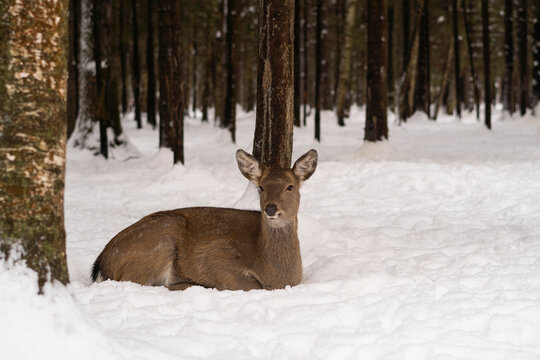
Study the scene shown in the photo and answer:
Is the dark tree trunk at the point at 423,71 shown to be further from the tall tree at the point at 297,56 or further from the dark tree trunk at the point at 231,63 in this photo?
the dark tree trunk at the point at 231,63

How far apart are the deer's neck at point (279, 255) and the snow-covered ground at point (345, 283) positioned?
0.67ft

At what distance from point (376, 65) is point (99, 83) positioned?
7.33 m

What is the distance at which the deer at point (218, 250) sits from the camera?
5418mm

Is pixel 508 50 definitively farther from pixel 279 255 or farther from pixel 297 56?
pixel 279 255

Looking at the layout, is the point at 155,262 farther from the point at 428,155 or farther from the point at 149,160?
the point at 428,155

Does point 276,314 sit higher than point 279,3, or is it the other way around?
point 279,3

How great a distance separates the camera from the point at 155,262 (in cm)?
549

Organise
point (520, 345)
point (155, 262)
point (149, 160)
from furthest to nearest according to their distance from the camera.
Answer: point (149, 160), point (155, 262), point (520, 345)

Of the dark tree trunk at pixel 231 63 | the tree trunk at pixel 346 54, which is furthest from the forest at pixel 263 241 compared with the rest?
the tree trunk at pixel 346 54

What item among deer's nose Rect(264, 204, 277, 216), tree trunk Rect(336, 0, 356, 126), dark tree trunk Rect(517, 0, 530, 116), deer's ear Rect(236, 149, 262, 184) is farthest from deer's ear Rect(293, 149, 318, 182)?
dark tree trunk Rect(517, 0, 530, 116)

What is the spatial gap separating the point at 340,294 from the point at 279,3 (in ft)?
14.6

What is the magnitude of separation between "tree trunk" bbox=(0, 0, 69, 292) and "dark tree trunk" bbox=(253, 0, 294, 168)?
4.71 m

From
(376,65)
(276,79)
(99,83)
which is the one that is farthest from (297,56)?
(276,79)

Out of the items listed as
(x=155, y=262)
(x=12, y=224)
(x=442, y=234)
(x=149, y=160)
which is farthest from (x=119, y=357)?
(x=149, y=160)
